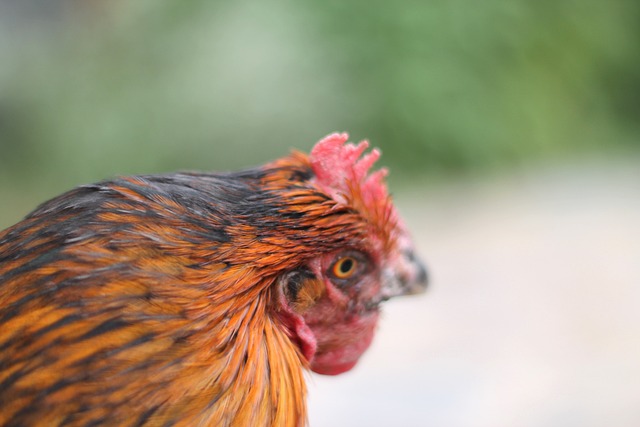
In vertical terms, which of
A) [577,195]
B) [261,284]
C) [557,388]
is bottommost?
[261,284]

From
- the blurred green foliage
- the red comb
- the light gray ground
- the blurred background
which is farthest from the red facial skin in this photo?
the blurred green foliage

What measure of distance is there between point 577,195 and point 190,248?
307 inches

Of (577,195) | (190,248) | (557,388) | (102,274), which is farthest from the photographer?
(577,195)

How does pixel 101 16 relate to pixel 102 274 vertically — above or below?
above

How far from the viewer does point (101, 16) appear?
10031mm

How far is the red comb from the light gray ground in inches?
126

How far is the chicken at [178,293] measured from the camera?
→ 61.2 inches

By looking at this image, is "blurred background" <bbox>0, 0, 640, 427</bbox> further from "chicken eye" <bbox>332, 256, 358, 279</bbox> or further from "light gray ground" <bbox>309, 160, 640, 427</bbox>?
"chicken eye" <bbox>332, 256, 358, 279</bbox>

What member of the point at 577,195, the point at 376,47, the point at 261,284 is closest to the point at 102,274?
the point at 261,284

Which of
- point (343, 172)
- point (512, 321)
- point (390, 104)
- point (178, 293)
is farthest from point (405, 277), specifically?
point (390, 104)

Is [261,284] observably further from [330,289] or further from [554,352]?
[554,352]

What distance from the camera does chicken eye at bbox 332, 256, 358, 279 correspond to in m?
2.12

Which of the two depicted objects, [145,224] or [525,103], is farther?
[525,103]

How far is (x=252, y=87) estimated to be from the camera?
957 cm
